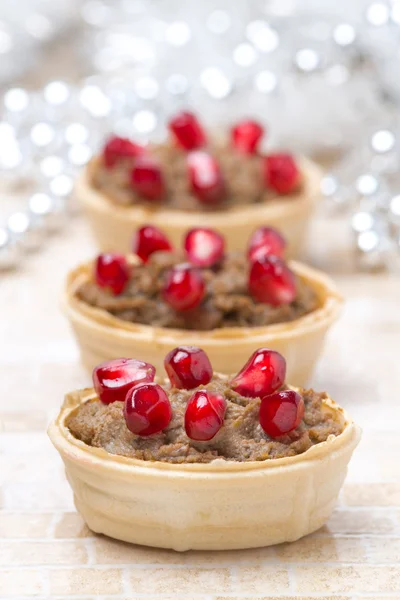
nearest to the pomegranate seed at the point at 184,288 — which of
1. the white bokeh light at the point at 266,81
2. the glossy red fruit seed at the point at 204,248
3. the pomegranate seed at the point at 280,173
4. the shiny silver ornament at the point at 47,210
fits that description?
the glossy red fruit seed at the point at 204,248

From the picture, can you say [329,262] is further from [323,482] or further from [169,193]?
[323,482]

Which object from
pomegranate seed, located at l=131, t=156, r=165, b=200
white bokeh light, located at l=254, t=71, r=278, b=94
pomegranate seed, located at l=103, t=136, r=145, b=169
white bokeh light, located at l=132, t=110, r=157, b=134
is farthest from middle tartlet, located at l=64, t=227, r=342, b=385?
white bokeh light, located at l=132, t=110, r=157, b=134

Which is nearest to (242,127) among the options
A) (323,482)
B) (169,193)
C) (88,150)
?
(169,193)

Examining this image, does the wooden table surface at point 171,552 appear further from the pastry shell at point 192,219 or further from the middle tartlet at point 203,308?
the pastry shell at point 192,219

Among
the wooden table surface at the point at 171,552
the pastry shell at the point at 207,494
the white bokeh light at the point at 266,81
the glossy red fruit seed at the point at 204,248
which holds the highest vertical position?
the white bokeh light at the point at 266,81

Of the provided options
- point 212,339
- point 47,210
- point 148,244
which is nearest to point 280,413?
point 212,339
